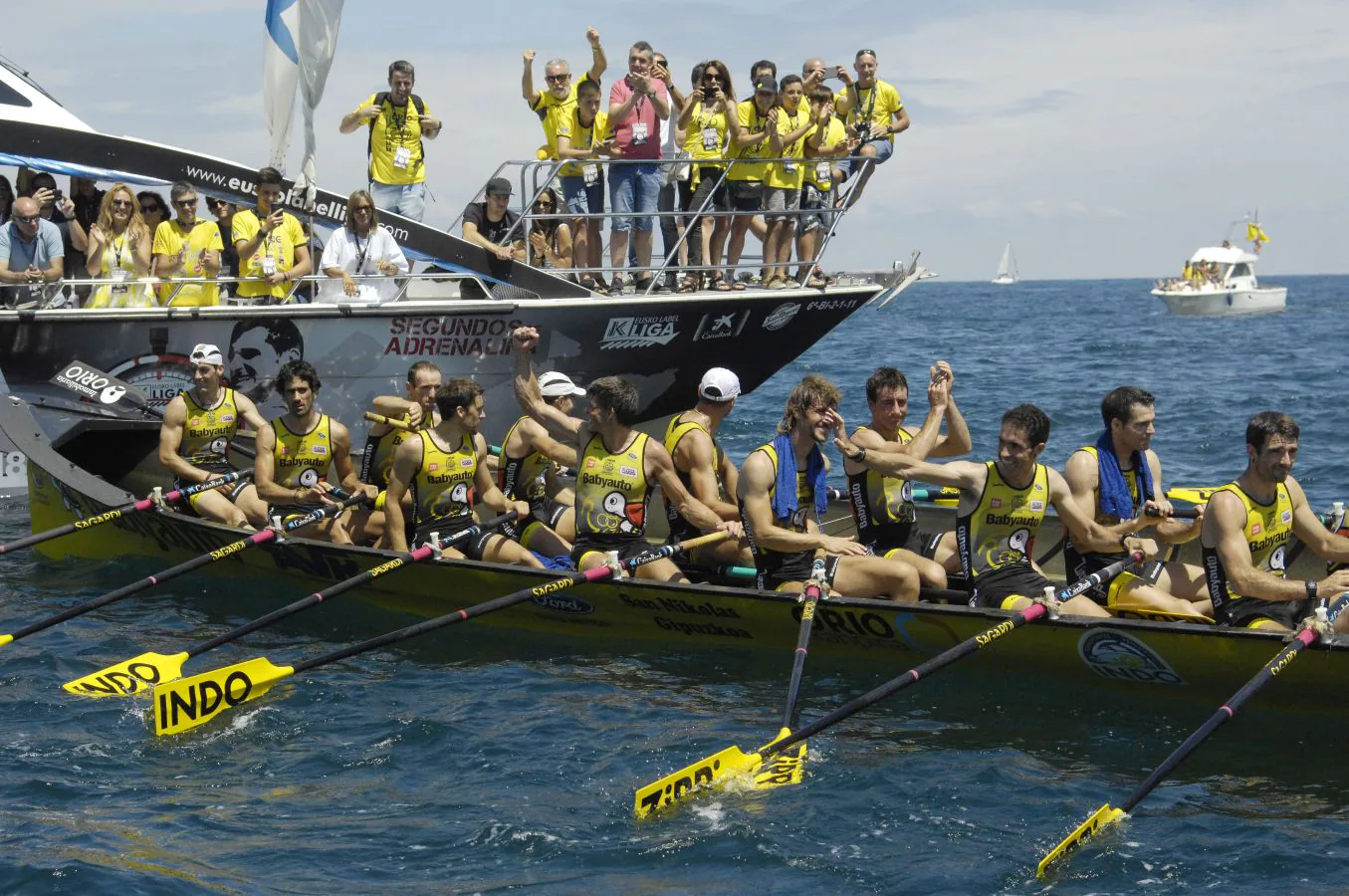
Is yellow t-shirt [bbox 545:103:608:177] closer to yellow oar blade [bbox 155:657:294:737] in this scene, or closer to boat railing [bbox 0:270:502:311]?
boat railing [bbox 0:270:502:311]

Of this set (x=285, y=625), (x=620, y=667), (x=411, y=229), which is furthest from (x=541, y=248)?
(x=620, y=667)

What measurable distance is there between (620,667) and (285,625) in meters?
2.81

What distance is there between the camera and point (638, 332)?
15.8 meters

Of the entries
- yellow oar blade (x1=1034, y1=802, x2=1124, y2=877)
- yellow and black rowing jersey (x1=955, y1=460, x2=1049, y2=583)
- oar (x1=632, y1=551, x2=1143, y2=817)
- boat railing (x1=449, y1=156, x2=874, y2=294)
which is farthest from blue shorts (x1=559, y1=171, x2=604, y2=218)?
yellow oar blade (x1=1034, y1=802, x2=1124, y2=877)

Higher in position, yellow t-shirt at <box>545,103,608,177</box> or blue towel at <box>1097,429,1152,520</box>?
yellow t-shirt at <box>545,103,608,177</box>

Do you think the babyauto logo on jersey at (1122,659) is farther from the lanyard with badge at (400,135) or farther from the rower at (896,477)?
the lanyard with badge at (400,135)

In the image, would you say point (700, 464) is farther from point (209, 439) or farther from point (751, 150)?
point (751, 150)

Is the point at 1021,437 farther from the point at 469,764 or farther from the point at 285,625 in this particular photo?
the point at 285,625

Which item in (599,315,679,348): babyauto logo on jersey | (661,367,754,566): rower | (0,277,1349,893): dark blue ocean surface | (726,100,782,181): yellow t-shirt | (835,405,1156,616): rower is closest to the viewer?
(0,277,1349,893): dark blue ocean surface

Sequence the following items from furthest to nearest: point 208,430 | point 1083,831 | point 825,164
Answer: point 825,164 → point 208,430 → point 1083,831

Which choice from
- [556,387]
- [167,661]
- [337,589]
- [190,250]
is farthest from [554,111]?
[167,661]

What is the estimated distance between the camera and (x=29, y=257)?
15.0m

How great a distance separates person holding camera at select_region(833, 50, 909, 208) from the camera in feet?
49.7

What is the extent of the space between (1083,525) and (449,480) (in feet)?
14.1
